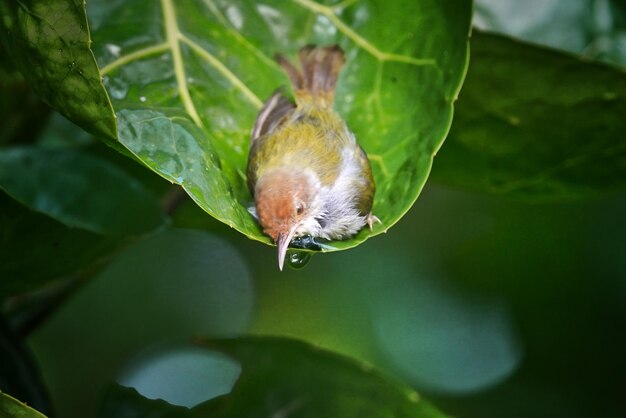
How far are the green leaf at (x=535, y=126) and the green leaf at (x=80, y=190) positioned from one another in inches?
26.3

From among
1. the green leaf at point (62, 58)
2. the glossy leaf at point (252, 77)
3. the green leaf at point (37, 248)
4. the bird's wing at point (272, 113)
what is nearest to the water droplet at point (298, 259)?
the glossy leaf at point (252, 77)

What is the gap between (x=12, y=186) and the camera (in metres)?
1.83

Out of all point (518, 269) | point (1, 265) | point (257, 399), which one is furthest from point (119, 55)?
point (518, 269)

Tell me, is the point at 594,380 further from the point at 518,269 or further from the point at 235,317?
the point at 235,317

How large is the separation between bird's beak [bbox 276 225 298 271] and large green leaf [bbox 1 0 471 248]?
187mm

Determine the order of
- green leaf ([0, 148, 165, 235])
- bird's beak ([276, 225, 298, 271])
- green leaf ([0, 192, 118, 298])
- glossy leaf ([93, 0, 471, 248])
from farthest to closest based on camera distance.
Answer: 1. bird's beak ([276, 225, 298, 271])
2. green leaf ([0, 148, 165, 235])
3. green leaf ([0, 192, 118, 298])
4. glossy leaf ([93, 0, 471, 248])

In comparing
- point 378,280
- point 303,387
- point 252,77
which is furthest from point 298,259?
point 378,280

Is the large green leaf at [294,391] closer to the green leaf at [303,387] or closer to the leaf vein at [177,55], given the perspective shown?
the green leaf at [303,387]

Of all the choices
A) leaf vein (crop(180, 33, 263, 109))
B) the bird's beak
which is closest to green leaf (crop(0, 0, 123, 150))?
leaf vein (crop(180, 33, 263, 109))

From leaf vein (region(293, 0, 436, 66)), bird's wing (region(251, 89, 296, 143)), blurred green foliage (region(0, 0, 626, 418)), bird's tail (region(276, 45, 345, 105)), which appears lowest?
blurred green foliage (region(0, 0, 626, 418))

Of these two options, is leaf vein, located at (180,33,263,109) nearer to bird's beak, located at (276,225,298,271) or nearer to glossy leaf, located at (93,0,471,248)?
glossy leaf, located at (93,0,471,248)

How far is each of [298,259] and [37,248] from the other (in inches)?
19.7

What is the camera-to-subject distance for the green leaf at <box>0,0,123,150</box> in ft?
4.52

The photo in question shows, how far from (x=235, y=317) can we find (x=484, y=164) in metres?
2.00
